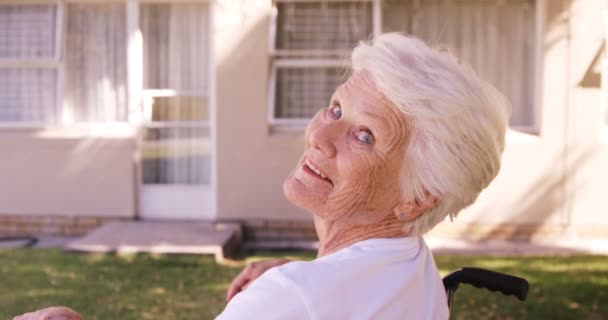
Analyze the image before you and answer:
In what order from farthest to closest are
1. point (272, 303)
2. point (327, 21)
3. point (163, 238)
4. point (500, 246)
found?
point (327, 21) < point (500, 246) < point (163, 238) < point (272, 303)

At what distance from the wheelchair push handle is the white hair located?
0.46 metres

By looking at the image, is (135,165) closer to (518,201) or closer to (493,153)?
(518,201)

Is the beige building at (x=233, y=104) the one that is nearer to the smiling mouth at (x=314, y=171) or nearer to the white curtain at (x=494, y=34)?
the white curtain at (x=494, y=34)

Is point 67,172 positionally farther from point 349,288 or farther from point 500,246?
point 349,288

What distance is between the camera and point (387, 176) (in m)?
1.71

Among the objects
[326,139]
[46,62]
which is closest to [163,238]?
[46,62]

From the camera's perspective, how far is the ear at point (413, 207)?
1.69 m

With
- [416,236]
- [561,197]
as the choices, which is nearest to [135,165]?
[561,197]

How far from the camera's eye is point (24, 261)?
282 inches

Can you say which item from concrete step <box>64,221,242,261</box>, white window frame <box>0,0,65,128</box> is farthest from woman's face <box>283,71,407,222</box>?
white window frame <box>0,0,65,128</box>

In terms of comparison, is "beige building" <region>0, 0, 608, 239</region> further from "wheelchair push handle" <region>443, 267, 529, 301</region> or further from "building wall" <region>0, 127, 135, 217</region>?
"wheelchair push handle" <region>443, 267, 529, 301</region>

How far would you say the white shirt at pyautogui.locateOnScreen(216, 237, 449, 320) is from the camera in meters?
1.48

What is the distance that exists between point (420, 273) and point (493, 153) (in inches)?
12.3

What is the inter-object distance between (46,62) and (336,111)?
300 inches
